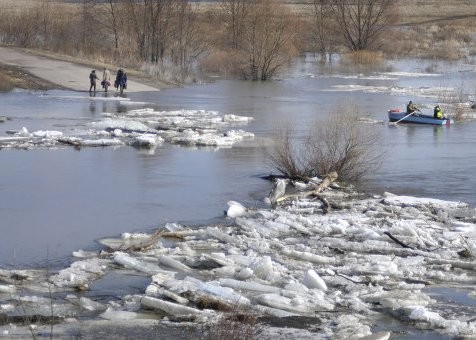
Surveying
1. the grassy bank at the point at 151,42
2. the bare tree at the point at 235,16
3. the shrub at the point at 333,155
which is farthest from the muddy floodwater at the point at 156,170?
the bare tree at the point at 235,16

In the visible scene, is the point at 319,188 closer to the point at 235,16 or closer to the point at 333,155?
the point at 333,155

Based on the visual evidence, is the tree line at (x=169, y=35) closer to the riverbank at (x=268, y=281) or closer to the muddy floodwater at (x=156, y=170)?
the muddy floodwater at (x=156, y=170)

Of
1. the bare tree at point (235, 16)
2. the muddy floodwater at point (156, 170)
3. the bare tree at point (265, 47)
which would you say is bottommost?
the muddy floodwater at point (156, 170)

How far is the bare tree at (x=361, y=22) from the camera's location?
72.1 meters

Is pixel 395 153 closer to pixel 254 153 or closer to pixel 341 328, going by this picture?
pixel 254 153

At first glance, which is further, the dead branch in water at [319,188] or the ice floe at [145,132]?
the ice floe at [145,132]

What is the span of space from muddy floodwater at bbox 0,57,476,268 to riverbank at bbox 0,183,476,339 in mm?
1142

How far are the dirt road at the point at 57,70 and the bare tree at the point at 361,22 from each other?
28.1 meters

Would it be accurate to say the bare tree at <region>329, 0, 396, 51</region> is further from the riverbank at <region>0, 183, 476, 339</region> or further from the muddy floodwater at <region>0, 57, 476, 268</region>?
the riverbank at <region>0, 183, 476, 339</region>

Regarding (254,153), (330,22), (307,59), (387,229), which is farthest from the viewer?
(330,22)

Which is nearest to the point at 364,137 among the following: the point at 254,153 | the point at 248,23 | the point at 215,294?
the point at 254,153

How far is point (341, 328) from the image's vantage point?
1151 centimetres

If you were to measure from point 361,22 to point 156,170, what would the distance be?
170 ft

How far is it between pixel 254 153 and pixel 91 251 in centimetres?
1175
